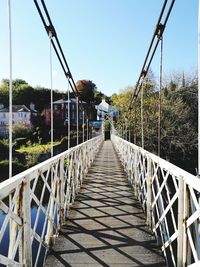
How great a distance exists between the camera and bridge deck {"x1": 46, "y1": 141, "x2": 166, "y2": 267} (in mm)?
2465

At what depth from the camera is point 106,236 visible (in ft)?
9.79

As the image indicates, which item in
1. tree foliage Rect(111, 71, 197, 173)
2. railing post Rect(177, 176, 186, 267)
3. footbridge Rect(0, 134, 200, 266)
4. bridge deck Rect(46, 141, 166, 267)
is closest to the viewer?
footbridge Rect(0, 134, 200, 266)

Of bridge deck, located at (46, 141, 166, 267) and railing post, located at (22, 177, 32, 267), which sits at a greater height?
railing post, located at (22, 177, 32, 267)

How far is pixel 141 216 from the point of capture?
3658 millimetres

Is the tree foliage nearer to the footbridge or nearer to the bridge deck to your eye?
the bridge deck

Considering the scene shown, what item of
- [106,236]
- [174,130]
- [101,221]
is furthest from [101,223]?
[174,130]

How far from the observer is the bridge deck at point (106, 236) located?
246 centimetres

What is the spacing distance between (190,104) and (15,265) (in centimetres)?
2450

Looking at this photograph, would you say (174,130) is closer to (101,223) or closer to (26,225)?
(101,223)

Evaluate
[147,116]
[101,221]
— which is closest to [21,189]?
[101,221]

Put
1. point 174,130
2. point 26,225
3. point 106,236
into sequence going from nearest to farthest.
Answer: point 26,225, point 106,236, point 174,130

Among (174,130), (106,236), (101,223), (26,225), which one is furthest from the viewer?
(174,130)

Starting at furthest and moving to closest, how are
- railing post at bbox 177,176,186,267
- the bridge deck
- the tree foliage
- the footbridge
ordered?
the tree foliage → the bridge deck → railing post at bbox 177,176,186,267 → the footbridge

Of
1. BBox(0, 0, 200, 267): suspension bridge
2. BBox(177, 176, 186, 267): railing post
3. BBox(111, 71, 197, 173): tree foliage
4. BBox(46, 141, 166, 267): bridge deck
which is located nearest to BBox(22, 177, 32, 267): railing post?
BBox(0, 0, 200, 267): suspension bridge
